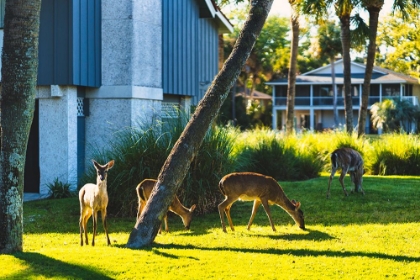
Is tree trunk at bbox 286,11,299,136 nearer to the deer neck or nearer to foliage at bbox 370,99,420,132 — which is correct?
the deer neck

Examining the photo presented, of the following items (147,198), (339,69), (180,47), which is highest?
(339,69)

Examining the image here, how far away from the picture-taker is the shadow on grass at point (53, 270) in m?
9.14

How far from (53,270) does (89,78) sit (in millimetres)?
9942

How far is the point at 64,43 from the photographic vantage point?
18062 millimetres

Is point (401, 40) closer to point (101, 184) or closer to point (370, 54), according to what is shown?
Result: point (370, 54)

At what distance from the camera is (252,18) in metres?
11.8

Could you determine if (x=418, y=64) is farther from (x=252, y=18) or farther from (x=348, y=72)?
(x=252, y=18)

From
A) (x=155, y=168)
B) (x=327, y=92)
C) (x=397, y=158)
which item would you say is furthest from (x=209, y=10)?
(x=327, y=92)

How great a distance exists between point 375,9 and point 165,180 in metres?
19.7

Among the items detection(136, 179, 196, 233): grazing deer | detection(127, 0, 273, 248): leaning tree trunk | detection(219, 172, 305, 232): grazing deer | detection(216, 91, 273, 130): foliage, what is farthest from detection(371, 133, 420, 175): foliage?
detection(216, 91, 273, 130): foliage

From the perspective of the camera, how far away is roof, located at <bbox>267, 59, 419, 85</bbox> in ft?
202

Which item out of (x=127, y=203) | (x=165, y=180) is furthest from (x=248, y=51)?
(x=127, y=203)

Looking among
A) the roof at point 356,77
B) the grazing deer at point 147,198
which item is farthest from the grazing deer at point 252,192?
the roof at point 356,77

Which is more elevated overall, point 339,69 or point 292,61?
point 339,69
